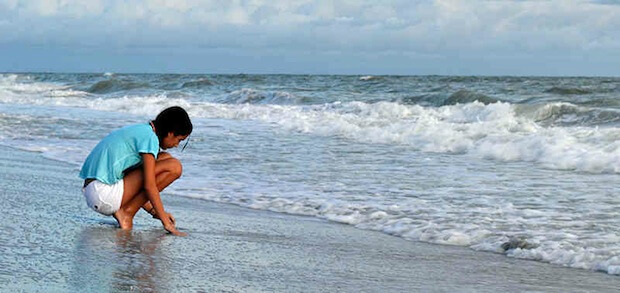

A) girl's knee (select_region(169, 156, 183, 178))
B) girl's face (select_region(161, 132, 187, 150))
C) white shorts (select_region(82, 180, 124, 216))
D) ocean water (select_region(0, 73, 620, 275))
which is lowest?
ocean water (select_region(0, 73, 620, 275))

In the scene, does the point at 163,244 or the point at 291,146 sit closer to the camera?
the point at 163,244

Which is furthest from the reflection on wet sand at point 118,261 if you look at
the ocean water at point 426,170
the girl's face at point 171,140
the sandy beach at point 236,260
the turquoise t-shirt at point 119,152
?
the ocean water at point 426,170

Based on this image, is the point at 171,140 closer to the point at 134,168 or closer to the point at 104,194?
the point at 134,168

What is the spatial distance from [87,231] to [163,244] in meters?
0.55

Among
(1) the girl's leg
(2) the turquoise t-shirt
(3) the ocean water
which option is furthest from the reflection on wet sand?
(3) the ocean water

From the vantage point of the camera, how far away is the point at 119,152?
5.07m

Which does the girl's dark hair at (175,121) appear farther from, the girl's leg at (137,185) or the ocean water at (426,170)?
the ocean water at (426,170)

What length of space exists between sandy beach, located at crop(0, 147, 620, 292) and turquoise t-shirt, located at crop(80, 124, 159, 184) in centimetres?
34

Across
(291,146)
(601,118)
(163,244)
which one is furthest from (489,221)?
(601,118)

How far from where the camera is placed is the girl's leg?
16.9 feet

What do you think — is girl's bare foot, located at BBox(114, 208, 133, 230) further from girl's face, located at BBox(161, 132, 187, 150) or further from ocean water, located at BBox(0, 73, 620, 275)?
ocean water, located at BBox(0, 73, 620, 275)

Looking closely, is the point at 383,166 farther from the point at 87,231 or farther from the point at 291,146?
the point at 87,231

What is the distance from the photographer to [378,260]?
4.75 meters

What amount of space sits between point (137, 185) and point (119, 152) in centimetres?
24
